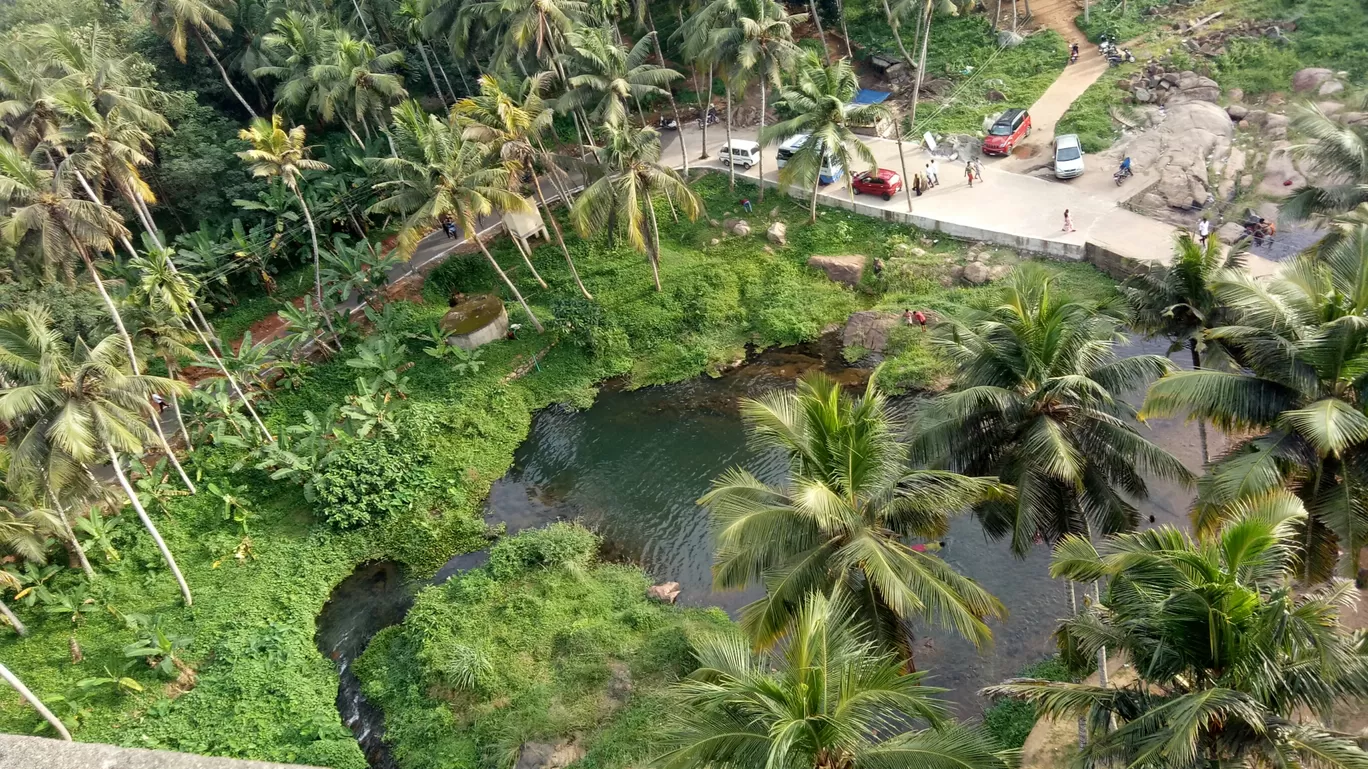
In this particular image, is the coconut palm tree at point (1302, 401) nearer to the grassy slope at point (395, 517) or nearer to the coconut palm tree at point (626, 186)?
the grassy slope at point (395, 517)

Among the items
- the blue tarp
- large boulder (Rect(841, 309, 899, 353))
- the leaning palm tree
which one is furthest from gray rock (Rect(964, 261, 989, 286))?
the leaning palm tree

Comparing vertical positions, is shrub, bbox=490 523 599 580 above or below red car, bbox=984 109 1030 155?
below

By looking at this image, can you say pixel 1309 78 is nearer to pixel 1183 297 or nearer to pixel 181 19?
pixel 1183 297

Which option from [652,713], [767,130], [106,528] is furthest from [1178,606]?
[106,528]

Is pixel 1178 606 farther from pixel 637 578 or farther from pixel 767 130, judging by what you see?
pixel 767 130

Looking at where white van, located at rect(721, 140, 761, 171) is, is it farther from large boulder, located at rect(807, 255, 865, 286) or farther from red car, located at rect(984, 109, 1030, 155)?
red car, located at rect(984, 109, 1030, 155)
